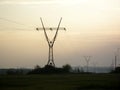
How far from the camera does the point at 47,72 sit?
4904 inches

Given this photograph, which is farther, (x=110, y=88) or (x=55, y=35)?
(x=55, y=35)

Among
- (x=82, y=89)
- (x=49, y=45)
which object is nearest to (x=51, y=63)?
(x=49, y=45)

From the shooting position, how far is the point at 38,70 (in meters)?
129

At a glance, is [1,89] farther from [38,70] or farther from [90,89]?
[38,70]

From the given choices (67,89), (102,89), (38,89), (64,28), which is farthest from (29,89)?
(64,28)

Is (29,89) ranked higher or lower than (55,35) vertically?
lower

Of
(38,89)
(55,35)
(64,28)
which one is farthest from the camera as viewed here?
(55,35)

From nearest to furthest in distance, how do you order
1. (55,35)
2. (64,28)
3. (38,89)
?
1. (38,89)
2. (64,28)
3. (55,35)

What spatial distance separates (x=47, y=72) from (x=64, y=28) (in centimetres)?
1591

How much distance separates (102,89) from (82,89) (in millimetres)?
2390

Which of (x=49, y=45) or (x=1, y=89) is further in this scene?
(x=49, y=45)

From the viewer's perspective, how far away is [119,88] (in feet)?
168

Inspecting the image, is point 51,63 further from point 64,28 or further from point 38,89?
point 38,89

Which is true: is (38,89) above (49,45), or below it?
below
